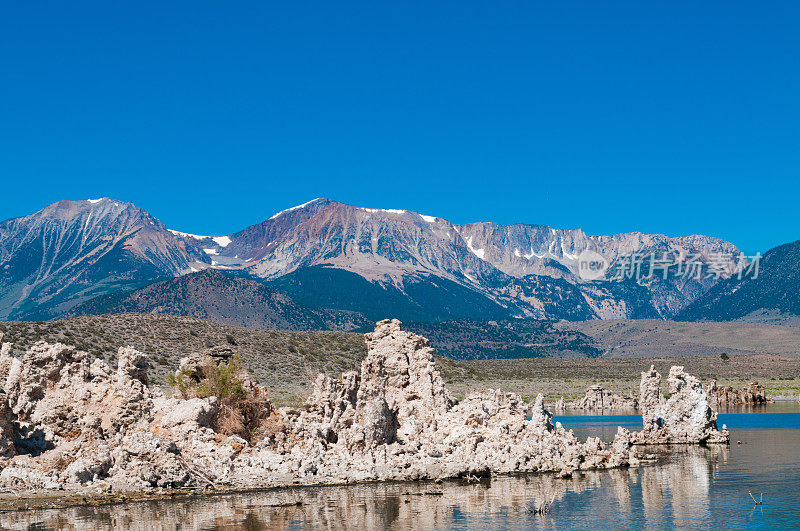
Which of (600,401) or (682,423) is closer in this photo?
(682,423)

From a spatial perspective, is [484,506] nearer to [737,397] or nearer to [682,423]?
[682,423]

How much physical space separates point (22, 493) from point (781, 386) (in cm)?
13548

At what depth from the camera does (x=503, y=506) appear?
39250 mm

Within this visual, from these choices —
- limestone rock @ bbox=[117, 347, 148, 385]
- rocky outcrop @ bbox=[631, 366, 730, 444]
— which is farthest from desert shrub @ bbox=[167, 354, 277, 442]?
rocky outcrop @ bbox=[631, 366, 730, 444]

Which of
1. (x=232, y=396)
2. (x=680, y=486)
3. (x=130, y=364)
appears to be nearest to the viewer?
(x=680, y=486)

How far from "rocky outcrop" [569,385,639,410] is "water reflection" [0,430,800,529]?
67064mm

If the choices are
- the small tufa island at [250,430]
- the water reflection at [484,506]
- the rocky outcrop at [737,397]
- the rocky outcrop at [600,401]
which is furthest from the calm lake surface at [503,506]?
the rocky outcrop at [737,397]

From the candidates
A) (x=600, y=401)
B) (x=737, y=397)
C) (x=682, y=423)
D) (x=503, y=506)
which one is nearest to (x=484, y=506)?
(x=503, y=506)

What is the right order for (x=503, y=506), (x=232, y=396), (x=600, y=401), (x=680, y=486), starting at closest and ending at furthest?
(x=503, y=506) → (x=680, y=486) → (x=232, y=396) → (x=600, y=401)

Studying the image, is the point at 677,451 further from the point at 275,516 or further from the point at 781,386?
the point at 781,386

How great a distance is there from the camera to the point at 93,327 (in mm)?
126750

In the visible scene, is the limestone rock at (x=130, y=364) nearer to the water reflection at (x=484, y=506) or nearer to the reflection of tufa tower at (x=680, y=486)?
the water reflection at (x=484, y=506)

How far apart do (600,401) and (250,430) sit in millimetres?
73383

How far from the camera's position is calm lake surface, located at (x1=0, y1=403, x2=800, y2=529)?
35.9 m
